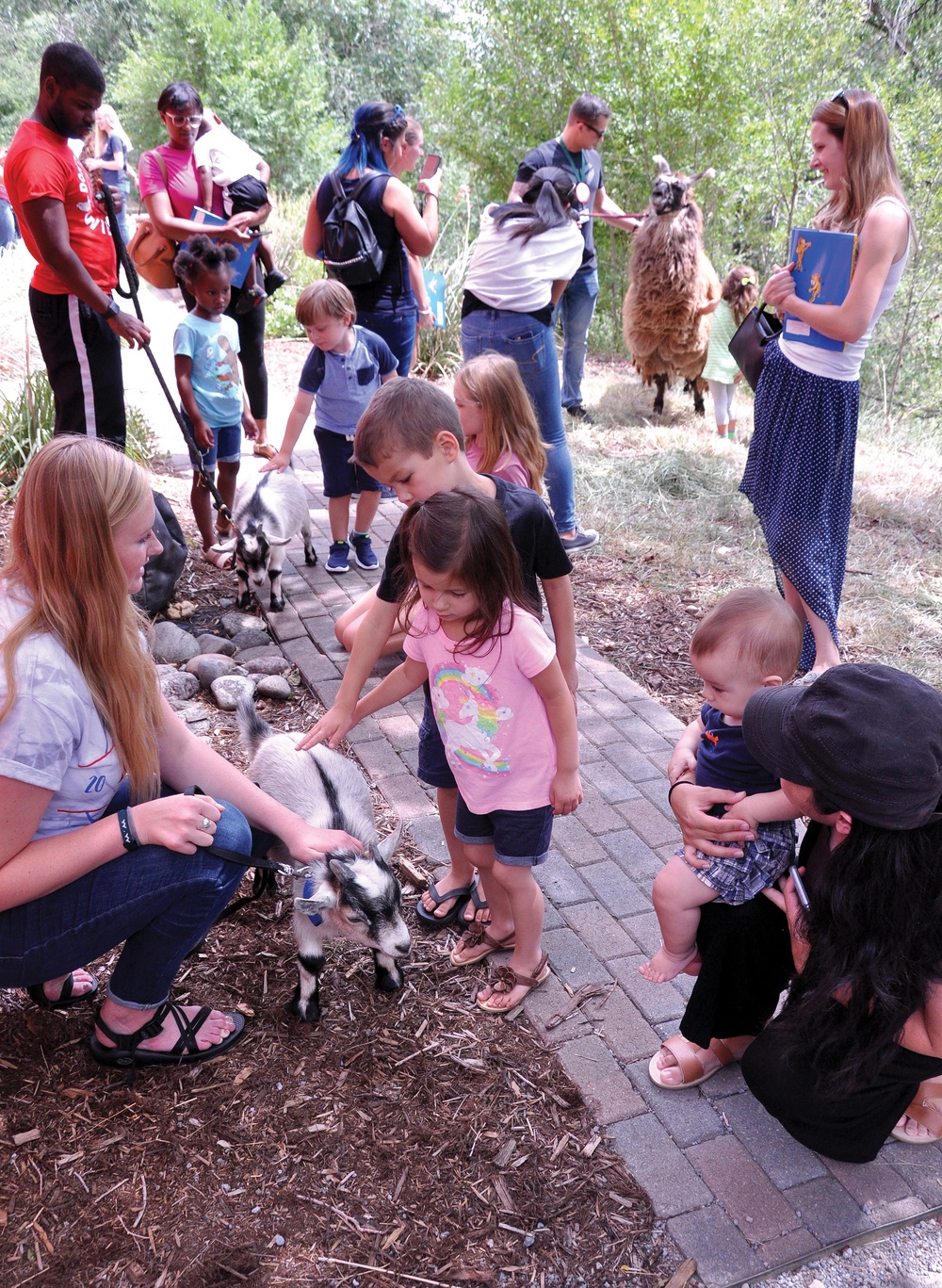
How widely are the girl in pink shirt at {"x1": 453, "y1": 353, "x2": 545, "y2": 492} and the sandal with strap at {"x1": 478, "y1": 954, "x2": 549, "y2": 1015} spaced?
161 centimetres

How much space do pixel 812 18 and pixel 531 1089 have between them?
11.1 meters

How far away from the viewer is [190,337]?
17.0 feet

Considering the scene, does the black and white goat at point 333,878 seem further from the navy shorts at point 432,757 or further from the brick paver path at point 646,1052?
the brick paver path at point 646,1052

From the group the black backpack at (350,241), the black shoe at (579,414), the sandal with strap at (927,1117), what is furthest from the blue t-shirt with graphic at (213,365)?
the sandal with strap at (927,1117)

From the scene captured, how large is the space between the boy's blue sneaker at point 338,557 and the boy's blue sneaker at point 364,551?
0.10 m

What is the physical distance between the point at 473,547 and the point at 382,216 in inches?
153

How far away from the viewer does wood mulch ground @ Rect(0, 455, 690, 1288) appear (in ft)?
7.08

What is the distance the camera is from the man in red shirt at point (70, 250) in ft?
14.4

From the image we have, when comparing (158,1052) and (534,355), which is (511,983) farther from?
(534,355)

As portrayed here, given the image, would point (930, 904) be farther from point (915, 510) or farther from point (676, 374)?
point (676, 374)

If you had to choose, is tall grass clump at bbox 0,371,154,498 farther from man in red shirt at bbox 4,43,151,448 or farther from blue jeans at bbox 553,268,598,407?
blue jeans at bbox 553,268,598,407

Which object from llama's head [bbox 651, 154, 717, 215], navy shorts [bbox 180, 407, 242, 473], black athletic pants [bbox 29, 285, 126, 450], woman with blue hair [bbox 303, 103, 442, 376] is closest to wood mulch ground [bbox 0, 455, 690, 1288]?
black athletic pants [bbox 29, 285, 126, 450]

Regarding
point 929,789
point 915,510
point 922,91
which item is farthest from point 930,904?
point 922,91

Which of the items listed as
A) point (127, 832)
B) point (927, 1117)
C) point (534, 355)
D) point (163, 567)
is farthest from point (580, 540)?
point (127, 832)
